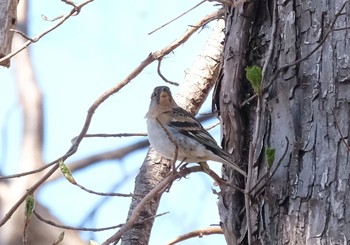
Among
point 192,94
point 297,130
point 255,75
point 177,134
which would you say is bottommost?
point 297,130

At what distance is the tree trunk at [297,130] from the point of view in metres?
2.14

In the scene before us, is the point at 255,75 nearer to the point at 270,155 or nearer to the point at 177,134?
the point at 270,155

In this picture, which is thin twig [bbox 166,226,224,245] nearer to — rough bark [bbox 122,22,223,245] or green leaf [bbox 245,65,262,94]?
rough bark [bbox 122,22,223,245]

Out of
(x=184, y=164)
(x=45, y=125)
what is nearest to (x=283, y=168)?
(x=184, y=164)

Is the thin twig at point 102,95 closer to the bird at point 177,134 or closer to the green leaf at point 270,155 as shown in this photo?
the bird at point 177,134

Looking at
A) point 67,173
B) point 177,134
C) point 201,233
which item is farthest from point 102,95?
point 201,233

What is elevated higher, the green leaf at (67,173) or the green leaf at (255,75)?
the green leaf at (255,75)

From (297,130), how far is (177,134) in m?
1.02

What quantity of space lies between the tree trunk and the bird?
0.68ft

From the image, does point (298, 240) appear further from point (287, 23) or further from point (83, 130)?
point (83, 130)

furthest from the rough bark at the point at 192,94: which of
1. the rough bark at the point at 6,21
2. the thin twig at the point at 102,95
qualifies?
the rough bark at the point at 6,21

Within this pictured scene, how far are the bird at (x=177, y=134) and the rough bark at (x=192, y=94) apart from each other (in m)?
0.21

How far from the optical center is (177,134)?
126 inches

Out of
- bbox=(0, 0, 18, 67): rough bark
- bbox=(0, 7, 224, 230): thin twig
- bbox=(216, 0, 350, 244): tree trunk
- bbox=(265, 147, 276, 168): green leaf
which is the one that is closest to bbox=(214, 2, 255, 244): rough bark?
bbox=(216, 0, 350, 244): tree trunk
